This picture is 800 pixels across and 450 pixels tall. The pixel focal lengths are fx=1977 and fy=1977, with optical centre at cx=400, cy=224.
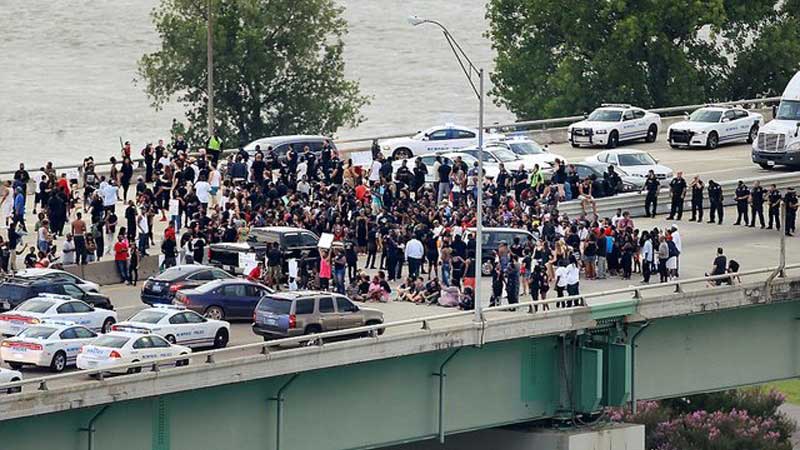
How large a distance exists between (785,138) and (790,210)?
31.9 ft

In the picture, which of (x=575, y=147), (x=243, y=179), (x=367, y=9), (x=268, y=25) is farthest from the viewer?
(x=367, y=9)

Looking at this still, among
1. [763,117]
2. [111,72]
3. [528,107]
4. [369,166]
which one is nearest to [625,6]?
[528,107]

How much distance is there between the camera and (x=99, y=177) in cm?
5747

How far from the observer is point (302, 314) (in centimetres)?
3978

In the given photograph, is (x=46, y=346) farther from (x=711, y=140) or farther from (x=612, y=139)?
(x=711, y=140)

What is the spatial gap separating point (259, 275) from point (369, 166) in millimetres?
12918

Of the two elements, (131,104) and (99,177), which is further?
(131,104)

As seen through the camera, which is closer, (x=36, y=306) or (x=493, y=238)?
(x=36, y=306)

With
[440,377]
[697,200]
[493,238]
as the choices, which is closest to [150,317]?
[440,377]

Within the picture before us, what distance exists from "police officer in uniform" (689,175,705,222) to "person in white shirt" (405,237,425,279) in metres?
13.2

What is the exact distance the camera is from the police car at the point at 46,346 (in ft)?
122

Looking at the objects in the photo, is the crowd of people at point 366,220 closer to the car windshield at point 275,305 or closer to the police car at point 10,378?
the car windshield at point 275,305

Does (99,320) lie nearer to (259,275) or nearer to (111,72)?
(259,275)

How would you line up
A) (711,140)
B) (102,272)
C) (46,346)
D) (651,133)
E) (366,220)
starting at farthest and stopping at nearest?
(651,133)
(711,140)
(366,220)
(102,272)
(46,346)
